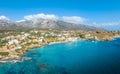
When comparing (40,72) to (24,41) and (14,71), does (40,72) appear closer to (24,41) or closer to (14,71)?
(14,71)

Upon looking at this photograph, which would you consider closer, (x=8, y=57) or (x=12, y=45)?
(x=8, y=57)

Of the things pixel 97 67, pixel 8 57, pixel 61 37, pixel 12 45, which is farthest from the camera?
pixel 61 37

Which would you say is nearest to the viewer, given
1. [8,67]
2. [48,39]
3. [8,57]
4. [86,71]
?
[86,71]

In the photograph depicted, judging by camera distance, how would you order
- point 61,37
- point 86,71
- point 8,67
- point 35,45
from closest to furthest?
point 86,71 < point 8,67 < point 35,45 < point 61,37

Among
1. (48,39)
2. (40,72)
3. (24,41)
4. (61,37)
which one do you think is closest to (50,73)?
(40,72)

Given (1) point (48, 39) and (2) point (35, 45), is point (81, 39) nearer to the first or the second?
(1) point (48, 39)

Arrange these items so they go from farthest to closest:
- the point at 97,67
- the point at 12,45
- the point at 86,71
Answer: the point at 12,45 → the point at 97,67 → the point at 86,71

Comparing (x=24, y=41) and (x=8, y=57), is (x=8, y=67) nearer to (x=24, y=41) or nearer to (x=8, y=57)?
(x=8, y=57)

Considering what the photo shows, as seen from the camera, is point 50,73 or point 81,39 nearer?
point 50,73

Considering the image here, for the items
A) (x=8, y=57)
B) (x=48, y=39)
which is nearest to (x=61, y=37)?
(x=48, y=39)
